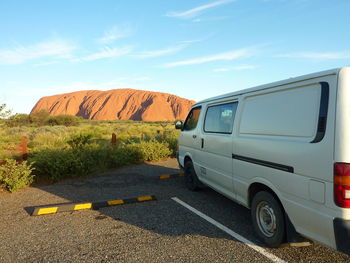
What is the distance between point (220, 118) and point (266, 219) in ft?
6.03

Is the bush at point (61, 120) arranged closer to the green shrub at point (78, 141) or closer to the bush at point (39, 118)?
the bush at point (39, 118)

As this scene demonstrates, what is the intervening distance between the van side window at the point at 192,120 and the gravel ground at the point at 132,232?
151 cm

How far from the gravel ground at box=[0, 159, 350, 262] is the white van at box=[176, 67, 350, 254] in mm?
520

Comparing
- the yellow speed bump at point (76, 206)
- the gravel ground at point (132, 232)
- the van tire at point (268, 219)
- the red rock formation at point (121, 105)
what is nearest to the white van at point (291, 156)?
the van tire at point (268, 219)

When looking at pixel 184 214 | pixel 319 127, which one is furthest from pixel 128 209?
pixel 319 127

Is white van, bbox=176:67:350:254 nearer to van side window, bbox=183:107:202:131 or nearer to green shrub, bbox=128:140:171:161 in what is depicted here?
van side window, bbox=183:107:202:131

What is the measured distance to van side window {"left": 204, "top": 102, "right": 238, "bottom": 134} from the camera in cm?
405

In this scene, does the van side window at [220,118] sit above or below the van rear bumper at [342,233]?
above

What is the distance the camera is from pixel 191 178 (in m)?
5.89

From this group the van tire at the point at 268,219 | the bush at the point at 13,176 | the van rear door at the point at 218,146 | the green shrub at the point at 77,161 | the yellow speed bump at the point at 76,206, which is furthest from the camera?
the green shrub at the point at 77,161

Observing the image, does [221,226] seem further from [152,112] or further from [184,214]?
[152,112]

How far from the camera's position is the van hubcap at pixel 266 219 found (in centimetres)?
318

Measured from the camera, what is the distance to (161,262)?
298 centimetres

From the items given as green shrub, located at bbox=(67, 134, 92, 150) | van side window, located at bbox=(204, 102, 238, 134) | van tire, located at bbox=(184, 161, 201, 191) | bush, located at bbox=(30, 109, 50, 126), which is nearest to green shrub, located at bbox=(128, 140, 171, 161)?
green shrub, located at bbox=(67, 134, 92, 150)
